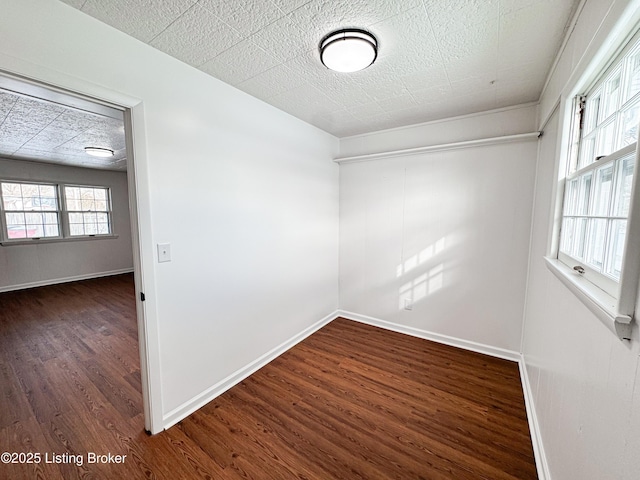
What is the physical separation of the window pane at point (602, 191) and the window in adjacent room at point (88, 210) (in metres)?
8.04

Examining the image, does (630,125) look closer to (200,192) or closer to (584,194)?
(584,194)

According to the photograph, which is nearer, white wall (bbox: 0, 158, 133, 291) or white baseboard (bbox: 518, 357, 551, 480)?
white baseboard (bbox: 518, 357, 551, 480)

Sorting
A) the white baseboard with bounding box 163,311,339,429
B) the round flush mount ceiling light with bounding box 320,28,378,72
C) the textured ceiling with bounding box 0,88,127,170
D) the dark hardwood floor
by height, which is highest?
the textured ceiling with bounding box 0,88,127,170

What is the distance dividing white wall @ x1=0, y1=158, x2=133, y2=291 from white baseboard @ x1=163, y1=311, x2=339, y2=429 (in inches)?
225

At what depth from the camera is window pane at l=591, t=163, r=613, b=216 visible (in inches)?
42.4

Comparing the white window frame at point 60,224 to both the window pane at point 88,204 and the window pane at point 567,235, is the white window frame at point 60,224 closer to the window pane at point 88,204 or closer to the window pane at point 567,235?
the window pane at point 88,204

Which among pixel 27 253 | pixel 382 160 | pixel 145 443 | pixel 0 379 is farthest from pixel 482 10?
pixel 27 253

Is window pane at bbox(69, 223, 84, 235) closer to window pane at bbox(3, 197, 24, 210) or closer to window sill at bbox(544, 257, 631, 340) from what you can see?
window pane at bbox(3, 197, 24, 210)

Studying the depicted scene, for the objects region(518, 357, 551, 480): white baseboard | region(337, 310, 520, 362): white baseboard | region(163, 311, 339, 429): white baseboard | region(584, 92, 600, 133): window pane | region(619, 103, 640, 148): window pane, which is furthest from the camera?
region(337, 310, 520, 362): white baseboard

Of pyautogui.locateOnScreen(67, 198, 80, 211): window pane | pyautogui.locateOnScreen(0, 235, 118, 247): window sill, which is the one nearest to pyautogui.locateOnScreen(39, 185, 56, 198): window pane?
pyautogui.locateOnScreen(67, 198, 80, 211): window pane

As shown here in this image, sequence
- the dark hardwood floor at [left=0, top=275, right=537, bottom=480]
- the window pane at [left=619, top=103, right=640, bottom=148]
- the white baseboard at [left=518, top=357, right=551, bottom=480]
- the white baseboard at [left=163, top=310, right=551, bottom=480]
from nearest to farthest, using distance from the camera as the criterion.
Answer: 1. the window pane at [left=619, top=103, right=640, bottom=148]
2. the white baseboard at [left=518, top=357, right=551, bottom=480]
3. the dark hardwood floor at [left=0, top=275, right=537, bottom=480]
4. the white baseboard at [left=163, top=310, right=551, bottom=480]

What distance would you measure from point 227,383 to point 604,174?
2.81 m

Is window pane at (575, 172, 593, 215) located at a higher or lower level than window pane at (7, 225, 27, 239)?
higher

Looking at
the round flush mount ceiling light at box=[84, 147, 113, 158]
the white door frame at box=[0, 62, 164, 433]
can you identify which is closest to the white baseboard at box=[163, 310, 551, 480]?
the white door frame at box=[0, 62, 164, 433]
